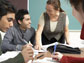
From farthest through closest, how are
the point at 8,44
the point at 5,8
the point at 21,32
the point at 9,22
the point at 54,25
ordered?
1. the point at 54,25
2. the point at 21,32
3. the point at 8,44
4. the point at 9,22
5. the point at 5,8

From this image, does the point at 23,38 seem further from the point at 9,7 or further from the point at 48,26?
the point at 9,7

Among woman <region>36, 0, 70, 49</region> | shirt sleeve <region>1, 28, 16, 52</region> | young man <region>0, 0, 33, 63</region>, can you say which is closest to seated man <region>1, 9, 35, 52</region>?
shirt sleeve <region>1, 28, 16, 52</region>

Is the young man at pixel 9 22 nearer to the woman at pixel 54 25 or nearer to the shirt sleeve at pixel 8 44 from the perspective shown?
the shirt sleeve at pixel 8 44

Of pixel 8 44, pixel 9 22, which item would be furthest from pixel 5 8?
pixel 8 44

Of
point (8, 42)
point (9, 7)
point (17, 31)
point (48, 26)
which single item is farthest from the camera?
point (48, 26)

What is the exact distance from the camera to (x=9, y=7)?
1.56 metres

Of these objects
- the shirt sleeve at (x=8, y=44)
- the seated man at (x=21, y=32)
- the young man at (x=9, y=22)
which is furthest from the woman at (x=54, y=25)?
the young man at (x=9, y=22)

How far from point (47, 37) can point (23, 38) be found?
39 centimetres

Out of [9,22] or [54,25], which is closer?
[9,22]

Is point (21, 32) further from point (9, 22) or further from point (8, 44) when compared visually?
point (9, 22)

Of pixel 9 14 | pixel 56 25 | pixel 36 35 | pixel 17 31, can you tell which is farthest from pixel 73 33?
pixel 9 14

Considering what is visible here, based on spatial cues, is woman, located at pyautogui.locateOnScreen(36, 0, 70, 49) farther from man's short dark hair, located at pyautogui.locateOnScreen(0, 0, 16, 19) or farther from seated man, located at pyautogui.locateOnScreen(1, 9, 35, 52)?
man's short dark hair, located at pyautogui.locateOnScreen(0, 0, 16, 19)

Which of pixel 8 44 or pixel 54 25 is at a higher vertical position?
pixel 54 25

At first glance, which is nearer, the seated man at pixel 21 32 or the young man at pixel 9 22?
the young man at pixel 9 22
